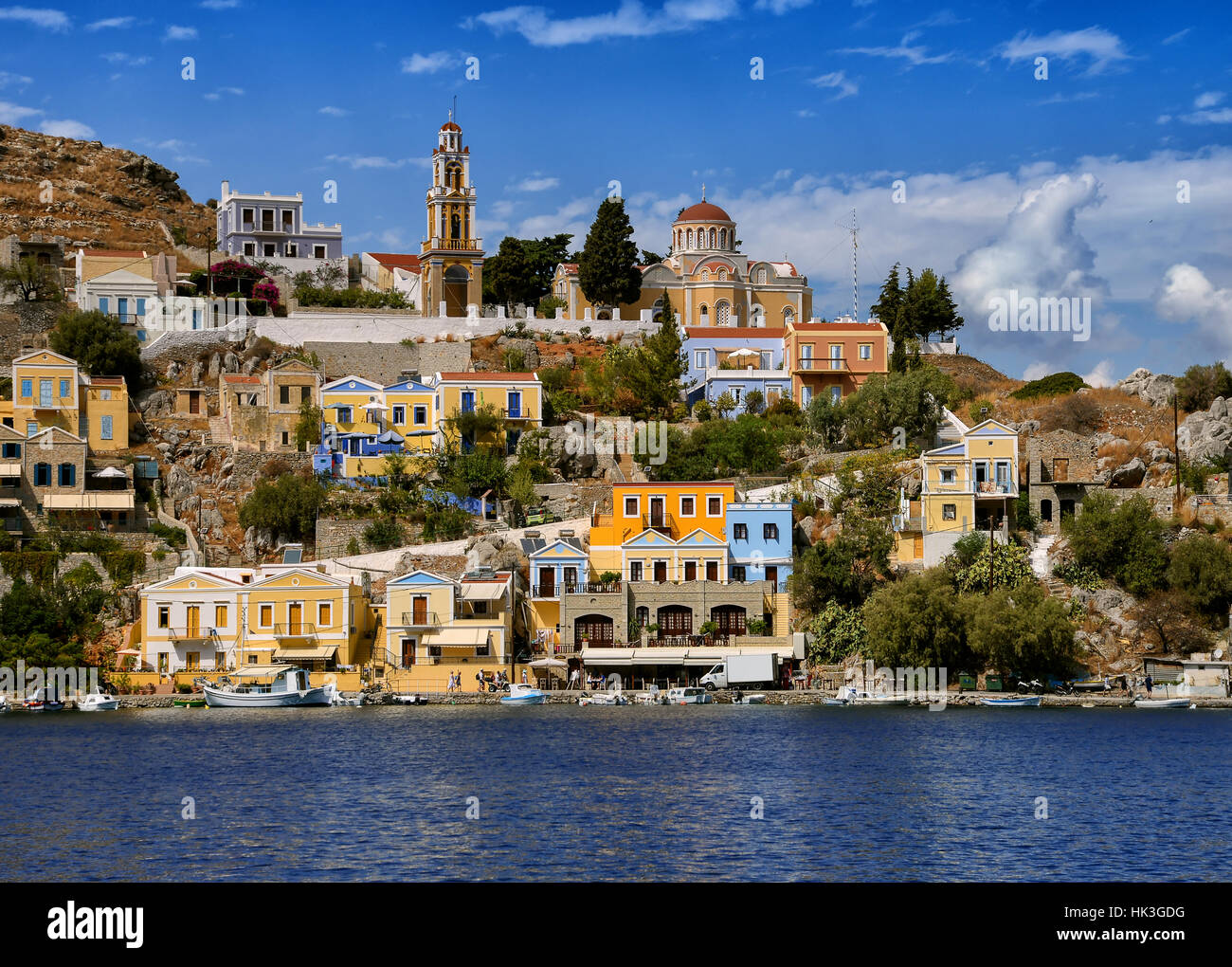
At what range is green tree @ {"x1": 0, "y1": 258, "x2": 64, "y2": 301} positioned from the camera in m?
73.9

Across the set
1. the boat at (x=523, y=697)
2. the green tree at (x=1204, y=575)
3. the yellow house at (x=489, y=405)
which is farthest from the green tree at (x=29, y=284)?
the green tree at (x=1204, y=575)

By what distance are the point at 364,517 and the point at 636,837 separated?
1354 inches

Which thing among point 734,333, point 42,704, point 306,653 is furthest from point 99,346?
point 734,333

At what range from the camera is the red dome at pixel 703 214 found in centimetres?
8831

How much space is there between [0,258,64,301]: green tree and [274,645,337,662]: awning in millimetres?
29700

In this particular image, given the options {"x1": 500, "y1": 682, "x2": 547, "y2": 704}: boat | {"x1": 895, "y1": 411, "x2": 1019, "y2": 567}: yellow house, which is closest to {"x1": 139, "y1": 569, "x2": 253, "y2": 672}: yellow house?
{"x1": 500, "y1": 682, "x2": 547, "y2": 704}: boat

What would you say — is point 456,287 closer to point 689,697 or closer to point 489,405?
point 489,405

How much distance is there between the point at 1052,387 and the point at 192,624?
1635 inches

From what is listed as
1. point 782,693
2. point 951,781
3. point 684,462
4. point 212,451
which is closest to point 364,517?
point 212,451

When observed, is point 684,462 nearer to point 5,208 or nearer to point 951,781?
point 951,781

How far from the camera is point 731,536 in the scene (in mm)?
57125

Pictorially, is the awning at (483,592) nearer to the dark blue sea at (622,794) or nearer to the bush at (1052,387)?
the dark blue sea at (622,794)

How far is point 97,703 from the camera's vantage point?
49.9 metres

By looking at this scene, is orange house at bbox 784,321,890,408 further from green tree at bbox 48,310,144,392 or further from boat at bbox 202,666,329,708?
green tree at bbox 48,310,144,392
